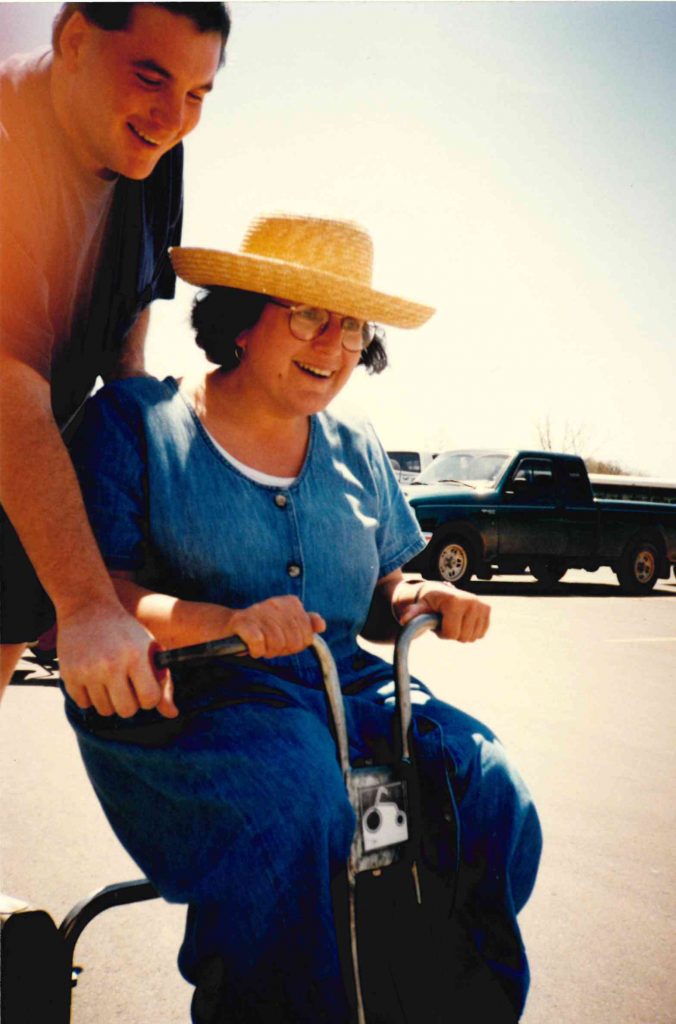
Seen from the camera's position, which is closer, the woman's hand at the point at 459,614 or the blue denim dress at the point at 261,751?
the blue denim dress at the point at 261,751

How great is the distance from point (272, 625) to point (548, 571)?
12.3 meters

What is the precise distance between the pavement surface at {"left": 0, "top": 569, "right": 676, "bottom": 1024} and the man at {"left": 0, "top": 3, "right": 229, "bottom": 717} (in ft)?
3.61

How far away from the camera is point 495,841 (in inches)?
61.2

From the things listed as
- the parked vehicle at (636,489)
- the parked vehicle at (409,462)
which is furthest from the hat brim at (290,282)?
the parked vehicle at (409,462)

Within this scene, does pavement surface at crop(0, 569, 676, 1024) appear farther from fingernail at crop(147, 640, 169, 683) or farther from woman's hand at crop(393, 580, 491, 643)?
fingernail at crop(147, 640, 169, 683)

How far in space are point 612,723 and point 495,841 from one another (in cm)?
399

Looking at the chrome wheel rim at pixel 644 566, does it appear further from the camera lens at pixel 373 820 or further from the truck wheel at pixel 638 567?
the camera lens at pixel 373 820

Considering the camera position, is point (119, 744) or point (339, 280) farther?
point (339, 280)

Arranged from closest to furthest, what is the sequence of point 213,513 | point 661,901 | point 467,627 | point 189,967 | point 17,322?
point 189,967, point 17,322, point 213,513, point 467,627, point 661,901

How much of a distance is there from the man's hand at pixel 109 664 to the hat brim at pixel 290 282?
79 cm

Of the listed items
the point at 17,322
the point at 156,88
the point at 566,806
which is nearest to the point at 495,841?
the point at 17,322

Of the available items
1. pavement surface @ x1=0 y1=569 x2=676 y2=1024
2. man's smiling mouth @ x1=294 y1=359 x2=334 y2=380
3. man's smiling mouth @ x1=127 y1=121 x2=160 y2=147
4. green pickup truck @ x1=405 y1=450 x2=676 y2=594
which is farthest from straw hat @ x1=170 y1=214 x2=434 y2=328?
green pickup truck @ x1=405 y1=450 x2=676 y2=594

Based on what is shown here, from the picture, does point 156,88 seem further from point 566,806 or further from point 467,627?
point 566,806

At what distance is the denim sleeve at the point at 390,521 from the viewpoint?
1996mm
